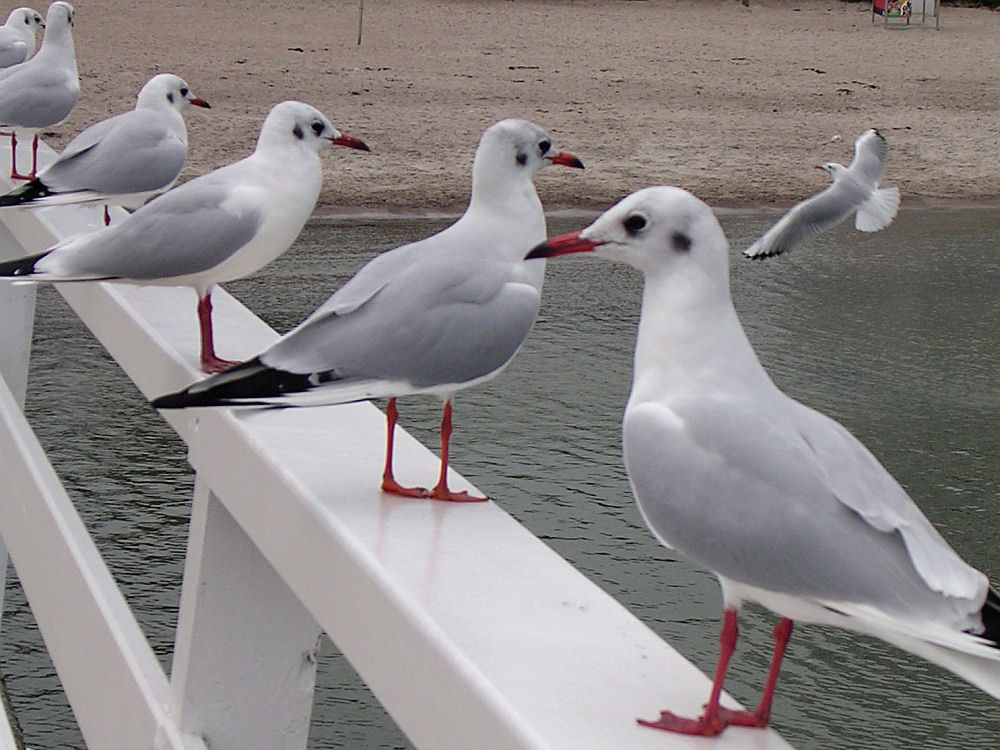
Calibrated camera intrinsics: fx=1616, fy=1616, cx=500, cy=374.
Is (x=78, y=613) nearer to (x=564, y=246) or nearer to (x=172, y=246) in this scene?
(x=172, y=246)

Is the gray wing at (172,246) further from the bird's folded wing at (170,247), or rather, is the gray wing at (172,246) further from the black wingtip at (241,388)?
the black wingtip at (241,388)

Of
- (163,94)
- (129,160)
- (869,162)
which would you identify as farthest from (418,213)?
(869,162)

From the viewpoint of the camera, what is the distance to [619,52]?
12172 millimetres

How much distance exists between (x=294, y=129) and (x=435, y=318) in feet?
1.64

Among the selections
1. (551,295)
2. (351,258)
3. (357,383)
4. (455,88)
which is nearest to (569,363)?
(551,295)

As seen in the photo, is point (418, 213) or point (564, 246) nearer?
point (564, 246)

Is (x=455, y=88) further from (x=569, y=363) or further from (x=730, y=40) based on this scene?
(x=569, y=363)

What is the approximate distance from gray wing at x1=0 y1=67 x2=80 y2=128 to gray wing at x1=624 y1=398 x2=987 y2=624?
11.1 feet

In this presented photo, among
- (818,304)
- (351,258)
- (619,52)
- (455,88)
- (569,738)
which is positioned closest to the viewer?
(569,738)

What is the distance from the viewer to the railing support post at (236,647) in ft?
3.88

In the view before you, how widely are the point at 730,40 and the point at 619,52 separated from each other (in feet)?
5.00

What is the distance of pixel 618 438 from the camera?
4.18 metres

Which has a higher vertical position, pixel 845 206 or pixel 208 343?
pixel 845 206

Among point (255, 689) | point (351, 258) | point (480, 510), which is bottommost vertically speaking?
point (351, 258)
